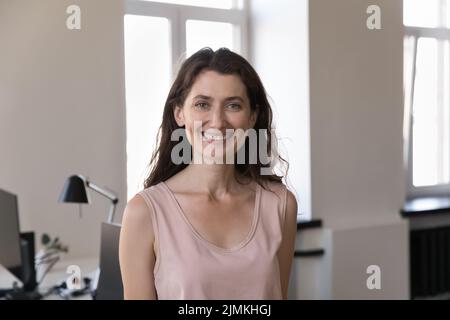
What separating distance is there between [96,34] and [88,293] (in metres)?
1.18

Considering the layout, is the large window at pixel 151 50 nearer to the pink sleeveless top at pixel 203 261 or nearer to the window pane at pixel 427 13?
the window pane at pixel 427 13

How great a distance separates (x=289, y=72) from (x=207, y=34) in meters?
0.53

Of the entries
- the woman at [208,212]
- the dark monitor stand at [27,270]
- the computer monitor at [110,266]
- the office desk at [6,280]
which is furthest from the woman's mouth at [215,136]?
the office desk at [6,280]

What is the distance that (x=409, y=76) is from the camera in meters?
3.43

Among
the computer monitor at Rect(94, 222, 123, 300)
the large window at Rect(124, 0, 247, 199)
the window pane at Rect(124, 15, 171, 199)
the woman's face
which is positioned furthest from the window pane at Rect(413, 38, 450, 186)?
the woman's face

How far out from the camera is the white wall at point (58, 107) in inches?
93.4

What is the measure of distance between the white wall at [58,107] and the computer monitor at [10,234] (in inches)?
19.0

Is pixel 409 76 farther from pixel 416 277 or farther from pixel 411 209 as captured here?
pixel 416 277

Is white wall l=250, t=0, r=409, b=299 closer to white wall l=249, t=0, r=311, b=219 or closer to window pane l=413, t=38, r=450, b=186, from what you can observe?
white wall l=249, t=0, r=311, b=219

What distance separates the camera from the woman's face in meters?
0.85

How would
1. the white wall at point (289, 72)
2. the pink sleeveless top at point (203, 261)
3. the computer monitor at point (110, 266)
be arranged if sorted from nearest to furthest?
the pink sleeveless top at point (203, 261), the computer monitor at point (110, 266), the white wall at point (289, 72)

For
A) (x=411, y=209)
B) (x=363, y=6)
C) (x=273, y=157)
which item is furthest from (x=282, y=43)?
(x=273, y=157)

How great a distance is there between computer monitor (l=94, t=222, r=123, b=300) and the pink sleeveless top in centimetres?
82

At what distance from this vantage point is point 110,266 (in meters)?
1.71
